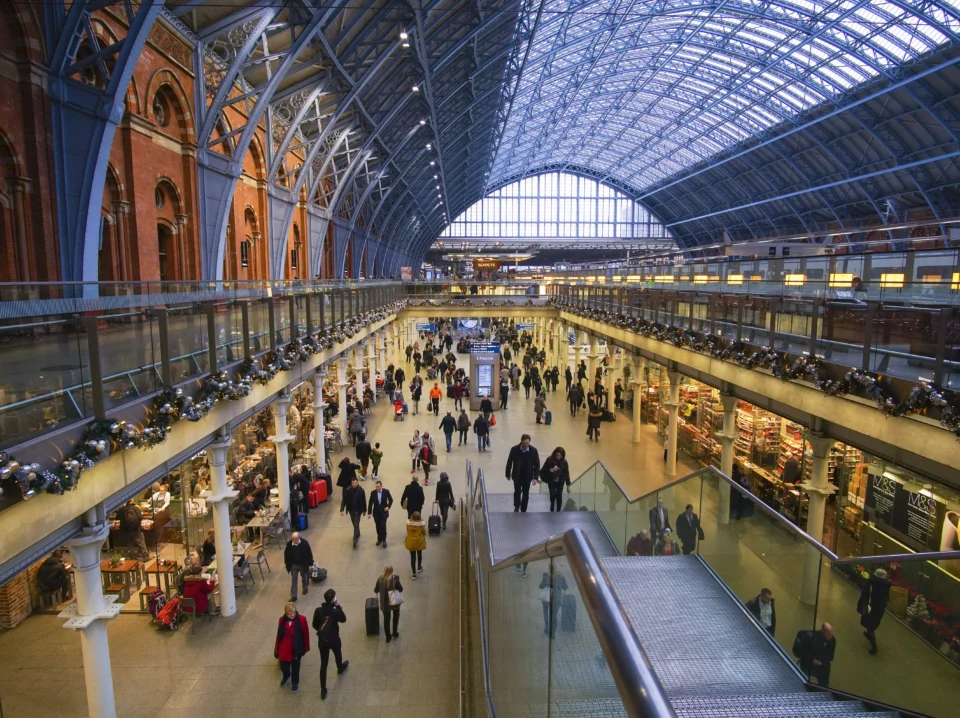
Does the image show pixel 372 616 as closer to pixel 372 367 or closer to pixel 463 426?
pixel 463 426

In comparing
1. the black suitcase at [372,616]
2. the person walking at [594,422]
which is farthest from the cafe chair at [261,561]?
the person walking at [594,422]

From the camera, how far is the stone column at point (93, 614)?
5863 millimetres

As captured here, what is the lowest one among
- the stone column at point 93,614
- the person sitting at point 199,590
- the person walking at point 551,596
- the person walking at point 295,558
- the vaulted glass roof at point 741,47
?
the person sitting at point 199,590

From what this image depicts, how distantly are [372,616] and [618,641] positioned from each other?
7918mm

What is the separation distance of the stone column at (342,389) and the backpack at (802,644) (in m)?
15.4

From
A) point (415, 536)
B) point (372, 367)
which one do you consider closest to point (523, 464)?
point (415, 536)

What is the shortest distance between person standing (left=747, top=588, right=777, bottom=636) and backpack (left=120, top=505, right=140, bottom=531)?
9997 mm

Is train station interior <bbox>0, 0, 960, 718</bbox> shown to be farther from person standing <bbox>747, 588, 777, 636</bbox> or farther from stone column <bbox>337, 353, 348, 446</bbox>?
stone column <bbox>337, 353, 348, 446</bbox>

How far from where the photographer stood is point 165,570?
10344 millimetres

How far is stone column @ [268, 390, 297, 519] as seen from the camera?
12.2 meters

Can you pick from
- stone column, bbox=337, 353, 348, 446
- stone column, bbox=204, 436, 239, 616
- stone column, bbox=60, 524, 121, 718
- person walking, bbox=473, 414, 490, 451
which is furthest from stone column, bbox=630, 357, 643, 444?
stone column, bbox=60, 524, 121, 718

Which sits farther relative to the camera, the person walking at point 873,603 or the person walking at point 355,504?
the person walking at point 355,504

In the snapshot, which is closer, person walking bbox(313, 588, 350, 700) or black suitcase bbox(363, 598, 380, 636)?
person walking bbox(313, 588, 350, 700)

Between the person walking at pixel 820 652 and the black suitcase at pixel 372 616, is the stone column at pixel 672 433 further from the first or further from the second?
the person walking at pixel 820 652
